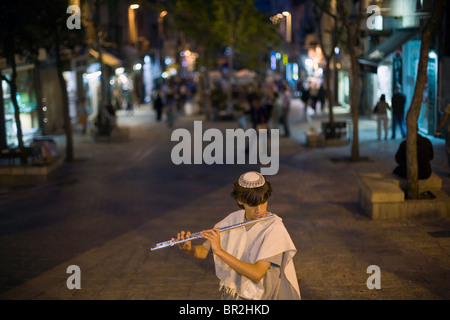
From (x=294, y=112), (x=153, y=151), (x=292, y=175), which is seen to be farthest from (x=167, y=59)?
(x=292, y=175)

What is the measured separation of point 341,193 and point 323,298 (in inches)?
234

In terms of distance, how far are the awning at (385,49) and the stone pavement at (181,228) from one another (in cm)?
564

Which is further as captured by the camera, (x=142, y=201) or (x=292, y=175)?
(x=292, y=175)

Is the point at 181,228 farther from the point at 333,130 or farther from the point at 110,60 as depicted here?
the point at 110,60

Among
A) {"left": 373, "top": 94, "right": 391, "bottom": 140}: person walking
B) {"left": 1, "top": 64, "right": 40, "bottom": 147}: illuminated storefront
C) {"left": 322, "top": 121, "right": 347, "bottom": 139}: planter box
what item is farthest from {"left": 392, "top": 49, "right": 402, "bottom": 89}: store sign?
{"left": 1, "top": 64, "right": 40, "bottom": 147}: illuminated storefront

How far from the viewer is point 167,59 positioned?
2514 inches

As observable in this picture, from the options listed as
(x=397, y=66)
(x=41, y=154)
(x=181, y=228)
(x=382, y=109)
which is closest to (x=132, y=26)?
(x=397, y=66)

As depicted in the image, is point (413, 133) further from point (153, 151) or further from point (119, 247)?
point (153, 151)

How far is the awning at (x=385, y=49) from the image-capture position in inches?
880

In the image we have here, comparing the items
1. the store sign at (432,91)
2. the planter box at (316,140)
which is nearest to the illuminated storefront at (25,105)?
the planter box at (316,140)

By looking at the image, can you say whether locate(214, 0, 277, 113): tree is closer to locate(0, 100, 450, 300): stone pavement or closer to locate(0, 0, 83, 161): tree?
locate(0, 0, 83, 161): tree

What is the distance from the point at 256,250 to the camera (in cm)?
450

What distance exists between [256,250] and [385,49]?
20490 mm

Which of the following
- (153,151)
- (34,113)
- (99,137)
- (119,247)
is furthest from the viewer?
(34,113)
